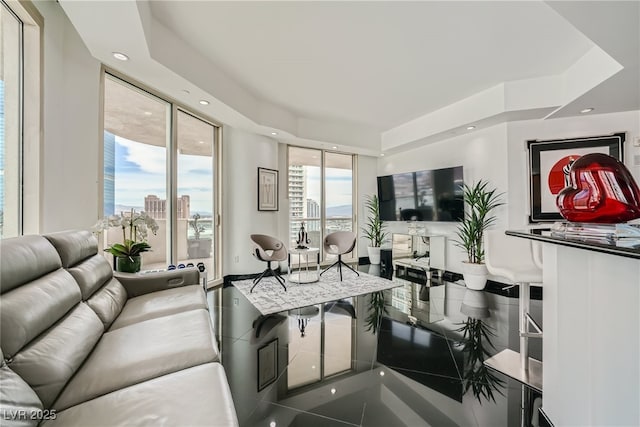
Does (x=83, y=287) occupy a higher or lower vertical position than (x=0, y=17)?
lower

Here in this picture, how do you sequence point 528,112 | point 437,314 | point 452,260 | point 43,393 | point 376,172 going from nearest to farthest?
point 43,393 < point 437,314 < point 528,112 < point 452,260 < point 376,172

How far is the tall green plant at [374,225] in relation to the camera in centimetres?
622

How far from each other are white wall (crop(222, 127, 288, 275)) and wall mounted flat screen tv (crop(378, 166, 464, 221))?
2841 mm

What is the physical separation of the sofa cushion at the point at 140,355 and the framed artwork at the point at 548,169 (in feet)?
14.9

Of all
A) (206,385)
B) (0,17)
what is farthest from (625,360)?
(0,17)

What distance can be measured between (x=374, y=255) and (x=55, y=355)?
18.1 ft

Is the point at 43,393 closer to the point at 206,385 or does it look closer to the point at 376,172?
the point at 206,385

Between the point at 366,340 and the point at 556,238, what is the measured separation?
181 centimetres

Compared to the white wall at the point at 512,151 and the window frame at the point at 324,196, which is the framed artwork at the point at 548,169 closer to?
the white wall at the point at 512,151

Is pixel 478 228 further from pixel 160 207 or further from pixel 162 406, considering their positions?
pixel 160 207

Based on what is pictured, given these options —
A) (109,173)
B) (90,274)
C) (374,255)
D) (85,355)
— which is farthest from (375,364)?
(374,255)

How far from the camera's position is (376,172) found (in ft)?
21.8

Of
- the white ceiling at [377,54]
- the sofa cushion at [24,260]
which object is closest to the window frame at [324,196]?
the white ceiling at [377,54]

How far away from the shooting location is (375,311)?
10.6ft
